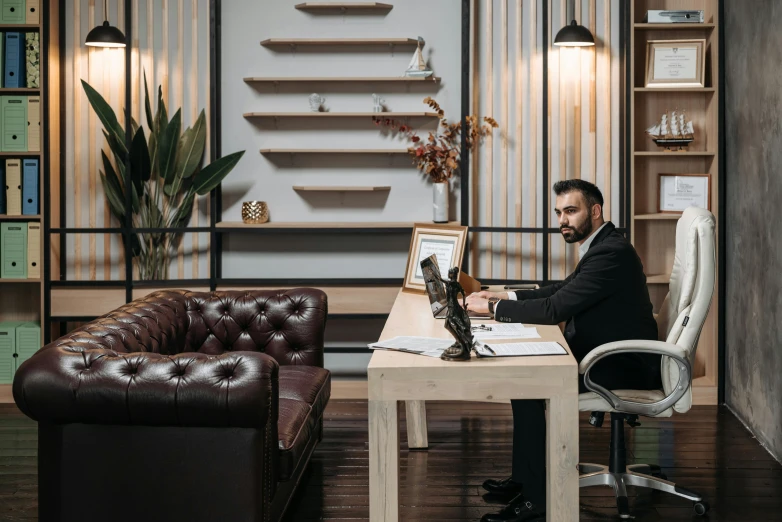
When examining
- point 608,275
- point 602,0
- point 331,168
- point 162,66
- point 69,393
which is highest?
point 602,0

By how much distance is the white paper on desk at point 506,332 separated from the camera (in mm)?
3318

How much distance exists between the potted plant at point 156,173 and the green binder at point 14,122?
46cm

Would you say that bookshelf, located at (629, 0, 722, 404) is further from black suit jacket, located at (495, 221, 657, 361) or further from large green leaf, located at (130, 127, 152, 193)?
large green leaf, located at (130, 127, 152, 193)

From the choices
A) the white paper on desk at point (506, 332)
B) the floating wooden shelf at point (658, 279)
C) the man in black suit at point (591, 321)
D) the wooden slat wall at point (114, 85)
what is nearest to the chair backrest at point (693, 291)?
the man in black suit at point (591, 321)

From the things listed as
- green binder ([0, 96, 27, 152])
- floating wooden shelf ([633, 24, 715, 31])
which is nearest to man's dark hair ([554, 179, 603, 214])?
floating wooden shelf ([633, 24, 715, 31])

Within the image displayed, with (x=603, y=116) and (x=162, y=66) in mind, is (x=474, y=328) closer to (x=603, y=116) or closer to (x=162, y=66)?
(x=603, y=116)

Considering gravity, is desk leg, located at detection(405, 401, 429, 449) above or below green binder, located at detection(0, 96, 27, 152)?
below

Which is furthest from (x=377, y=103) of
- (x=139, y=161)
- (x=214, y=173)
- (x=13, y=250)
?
(x=13, y=250)

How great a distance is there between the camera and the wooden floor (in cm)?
366

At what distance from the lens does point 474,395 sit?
2836mm

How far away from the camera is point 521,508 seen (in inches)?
135

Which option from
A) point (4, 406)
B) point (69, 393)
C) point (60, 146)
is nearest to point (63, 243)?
point (60, 146)

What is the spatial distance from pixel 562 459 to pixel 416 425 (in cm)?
161

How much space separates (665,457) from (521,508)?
1.29 metres
